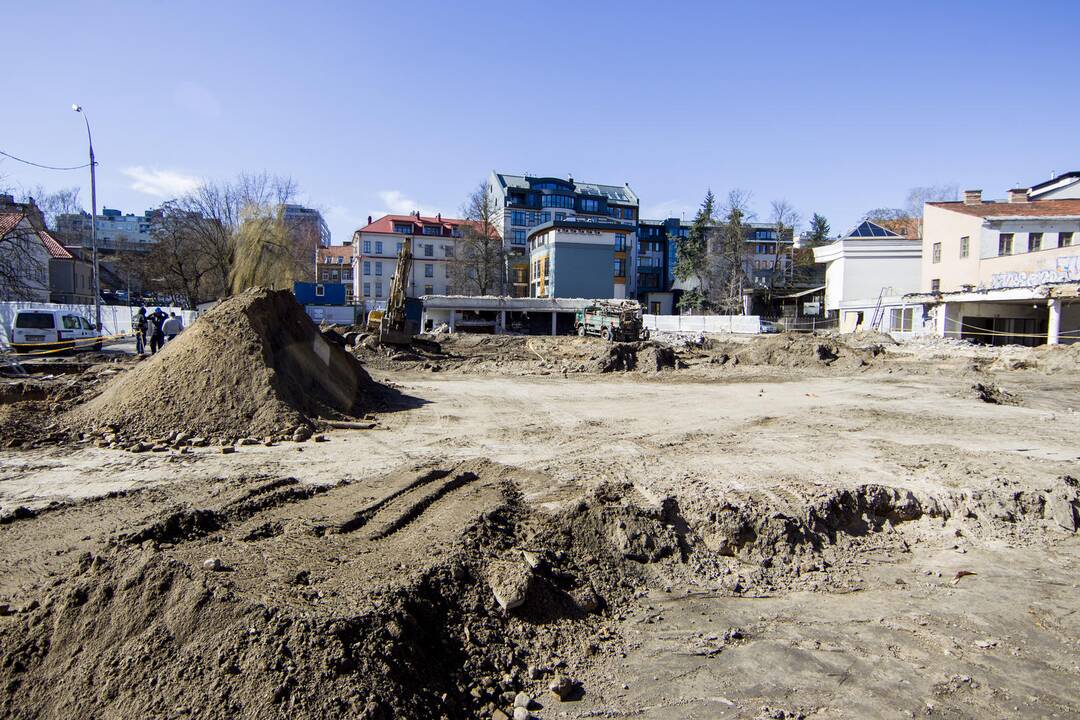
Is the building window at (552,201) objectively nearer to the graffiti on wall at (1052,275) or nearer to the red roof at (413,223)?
the red roof at (413,223)

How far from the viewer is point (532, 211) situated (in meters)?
74.8

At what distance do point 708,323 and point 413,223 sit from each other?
4574 centimetres

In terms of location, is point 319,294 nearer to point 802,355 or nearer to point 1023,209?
point 802,355

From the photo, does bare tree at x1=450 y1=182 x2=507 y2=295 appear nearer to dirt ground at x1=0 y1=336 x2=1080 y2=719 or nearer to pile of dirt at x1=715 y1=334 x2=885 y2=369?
pile of dirt at x1=715 y1=334 x2=885 y2=369

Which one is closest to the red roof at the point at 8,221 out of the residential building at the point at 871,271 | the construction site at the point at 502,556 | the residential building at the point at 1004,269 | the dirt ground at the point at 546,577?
the construction site at the point at 502,556

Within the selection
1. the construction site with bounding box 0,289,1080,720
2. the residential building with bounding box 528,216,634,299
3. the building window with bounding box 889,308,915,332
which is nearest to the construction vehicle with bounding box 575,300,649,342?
the building window with bounding box 889,308,915,332

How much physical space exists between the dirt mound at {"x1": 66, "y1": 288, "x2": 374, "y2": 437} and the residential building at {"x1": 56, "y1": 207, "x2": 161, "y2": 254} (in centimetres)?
7475

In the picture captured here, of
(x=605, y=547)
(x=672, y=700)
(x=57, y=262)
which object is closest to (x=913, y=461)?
(x=605, y=547)

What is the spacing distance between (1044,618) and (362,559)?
5771 mm

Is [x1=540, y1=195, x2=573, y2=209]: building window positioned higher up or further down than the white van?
higher up

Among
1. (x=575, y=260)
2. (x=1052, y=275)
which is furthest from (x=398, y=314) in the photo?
(x=575, y=260)

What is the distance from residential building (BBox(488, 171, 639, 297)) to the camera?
71750 mm

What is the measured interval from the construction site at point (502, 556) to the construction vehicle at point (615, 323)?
66.1 ft

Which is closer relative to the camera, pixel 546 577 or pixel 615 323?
pixel 546 577
